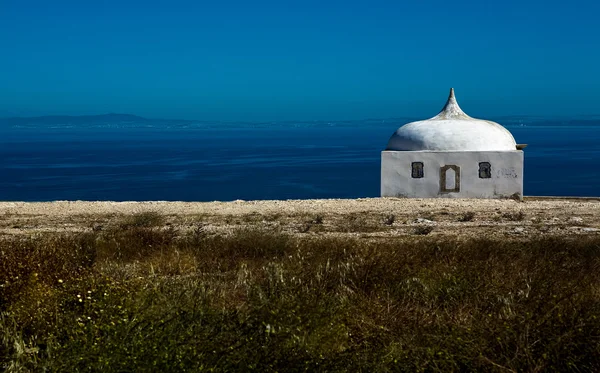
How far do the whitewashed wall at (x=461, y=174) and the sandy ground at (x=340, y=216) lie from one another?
4.51ft

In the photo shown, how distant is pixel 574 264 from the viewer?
10289mm

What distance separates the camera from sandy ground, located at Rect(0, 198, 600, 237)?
15.4 meters

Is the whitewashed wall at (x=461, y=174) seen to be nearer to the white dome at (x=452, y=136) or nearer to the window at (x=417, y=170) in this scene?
the window at (x=417, y=170)

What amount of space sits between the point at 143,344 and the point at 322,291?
2.35m

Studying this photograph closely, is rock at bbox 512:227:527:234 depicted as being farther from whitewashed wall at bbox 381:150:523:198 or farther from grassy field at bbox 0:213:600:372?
whitewashed wall at bbox 381:150:523:198

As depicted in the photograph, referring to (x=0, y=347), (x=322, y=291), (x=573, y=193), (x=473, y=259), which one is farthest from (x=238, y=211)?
(x=573, y=193)

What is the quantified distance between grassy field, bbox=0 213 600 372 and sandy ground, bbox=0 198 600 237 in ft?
17.0

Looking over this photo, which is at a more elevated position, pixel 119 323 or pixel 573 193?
pixel 119 323

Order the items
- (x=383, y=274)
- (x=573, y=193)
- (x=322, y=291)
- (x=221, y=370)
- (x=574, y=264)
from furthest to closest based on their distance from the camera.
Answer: (x=573, y=193) < (x=574, y=264) < (x=383, y=274) < (x=322, y=291) < (x=221, y=370)

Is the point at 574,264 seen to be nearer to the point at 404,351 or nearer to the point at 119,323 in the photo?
the point at 404,351

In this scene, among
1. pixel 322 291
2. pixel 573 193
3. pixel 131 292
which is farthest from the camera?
pixel 573 193

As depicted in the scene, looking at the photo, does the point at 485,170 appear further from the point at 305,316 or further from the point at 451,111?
the point at 305,316

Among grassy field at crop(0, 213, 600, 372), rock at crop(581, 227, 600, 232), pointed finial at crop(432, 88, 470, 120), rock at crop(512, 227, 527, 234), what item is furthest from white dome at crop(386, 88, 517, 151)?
grassy field at crop(0, 213, 600, 372)

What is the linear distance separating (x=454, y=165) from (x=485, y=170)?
2.86 ft
